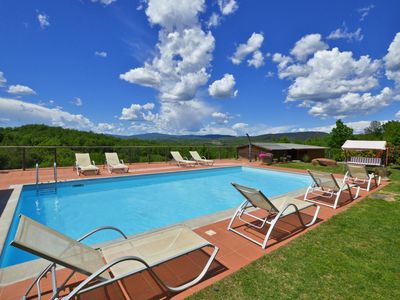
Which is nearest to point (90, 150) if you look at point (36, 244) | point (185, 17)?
point (185, 17)

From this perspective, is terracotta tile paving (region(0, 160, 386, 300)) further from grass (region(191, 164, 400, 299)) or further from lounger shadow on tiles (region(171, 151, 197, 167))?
lounger shadow on tiles (region(171, 151, 197, 167))

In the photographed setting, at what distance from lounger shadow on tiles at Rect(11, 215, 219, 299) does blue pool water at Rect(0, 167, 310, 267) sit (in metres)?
1.94

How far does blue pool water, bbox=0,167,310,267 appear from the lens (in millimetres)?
5039

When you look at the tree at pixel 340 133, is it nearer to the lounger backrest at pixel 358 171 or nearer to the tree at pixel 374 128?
the lounger backrest at pixel 358 171

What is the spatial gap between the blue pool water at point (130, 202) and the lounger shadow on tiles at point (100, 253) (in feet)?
6.38

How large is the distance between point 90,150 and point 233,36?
34.8 feet

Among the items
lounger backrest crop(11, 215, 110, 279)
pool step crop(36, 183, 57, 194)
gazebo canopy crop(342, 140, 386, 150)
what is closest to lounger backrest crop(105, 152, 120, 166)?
pool step crop(36, 183, 57, 194)

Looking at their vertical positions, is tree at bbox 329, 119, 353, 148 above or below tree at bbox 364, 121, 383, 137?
below

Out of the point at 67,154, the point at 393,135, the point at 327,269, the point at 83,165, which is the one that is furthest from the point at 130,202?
the point at 393,135

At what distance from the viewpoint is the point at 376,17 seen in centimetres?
993

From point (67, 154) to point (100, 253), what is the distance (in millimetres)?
9959

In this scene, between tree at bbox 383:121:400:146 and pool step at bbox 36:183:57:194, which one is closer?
pool step at bbox 36:183:57:194

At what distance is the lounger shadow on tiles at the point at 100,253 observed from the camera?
5.62ft

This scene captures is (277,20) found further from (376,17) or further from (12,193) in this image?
(12,193)
